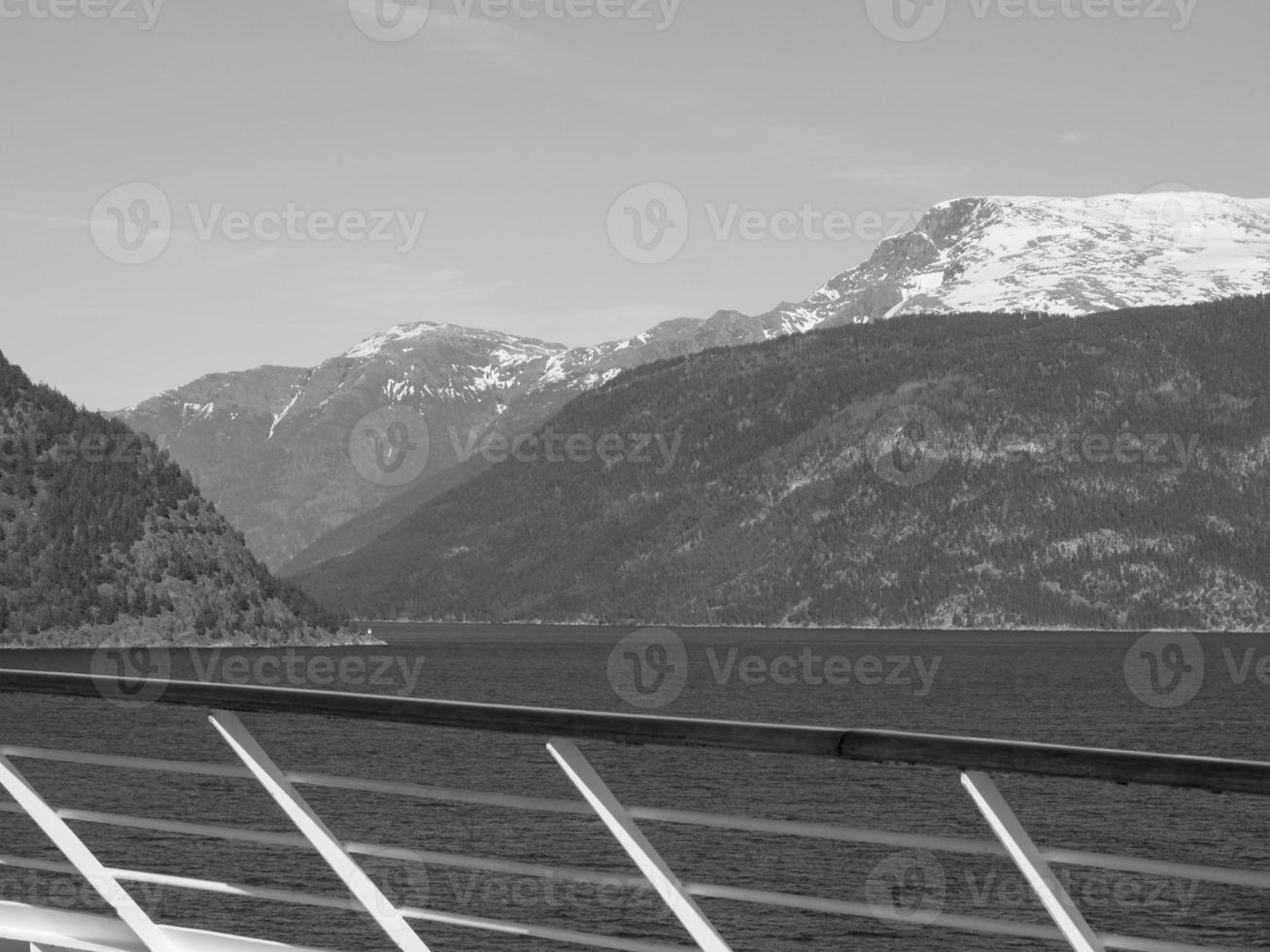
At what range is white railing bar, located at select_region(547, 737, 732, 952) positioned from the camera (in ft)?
17.9

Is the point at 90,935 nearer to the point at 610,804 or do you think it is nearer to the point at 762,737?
the point at 610,804

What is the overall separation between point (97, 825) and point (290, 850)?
1396cm

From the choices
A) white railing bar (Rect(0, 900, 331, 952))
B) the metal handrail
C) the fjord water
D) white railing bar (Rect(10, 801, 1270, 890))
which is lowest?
the fjord water

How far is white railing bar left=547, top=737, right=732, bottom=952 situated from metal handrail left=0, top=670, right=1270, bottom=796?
13 cm

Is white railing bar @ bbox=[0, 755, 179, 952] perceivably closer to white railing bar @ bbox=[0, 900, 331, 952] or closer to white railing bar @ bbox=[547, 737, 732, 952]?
white railing bar @ bbox=[0, 900, 331, 952]

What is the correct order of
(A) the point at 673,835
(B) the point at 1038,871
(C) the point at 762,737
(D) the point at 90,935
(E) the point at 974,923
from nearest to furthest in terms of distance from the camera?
(B) the point at 1038,871 < (C) the point at 762,737 < (E) the point at 974,923 < (D) the point at 90,935 < (A) the point at 673,835

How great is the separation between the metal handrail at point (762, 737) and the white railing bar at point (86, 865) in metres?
0.40

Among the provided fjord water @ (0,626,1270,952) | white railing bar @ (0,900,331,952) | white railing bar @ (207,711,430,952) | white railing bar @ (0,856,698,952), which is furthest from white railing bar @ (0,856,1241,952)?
fjord water @ (0,626,1270,952)

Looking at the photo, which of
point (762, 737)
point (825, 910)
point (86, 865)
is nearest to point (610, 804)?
point (762, 737)

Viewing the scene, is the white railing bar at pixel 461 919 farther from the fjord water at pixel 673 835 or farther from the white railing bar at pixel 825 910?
the fjord water at pixel 673 835

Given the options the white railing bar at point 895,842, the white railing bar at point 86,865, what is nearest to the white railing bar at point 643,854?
the white railing bar at point 895,842

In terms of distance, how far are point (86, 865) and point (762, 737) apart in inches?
111

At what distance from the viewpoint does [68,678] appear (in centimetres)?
702

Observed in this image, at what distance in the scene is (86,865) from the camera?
657 cm
